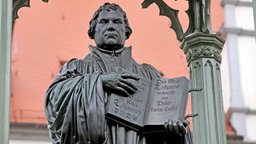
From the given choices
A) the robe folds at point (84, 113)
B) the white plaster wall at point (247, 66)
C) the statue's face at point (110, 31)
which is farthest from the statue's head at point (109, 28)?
the white plaster wall at point (247, 66)

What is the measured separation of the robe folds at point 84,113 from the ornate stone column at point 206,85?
2.25 meters

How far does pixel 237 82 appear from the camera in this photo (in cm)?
3584

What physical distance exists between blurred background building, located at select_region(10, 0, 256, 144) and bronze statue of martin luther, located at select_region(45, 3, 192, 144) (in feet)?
63.5

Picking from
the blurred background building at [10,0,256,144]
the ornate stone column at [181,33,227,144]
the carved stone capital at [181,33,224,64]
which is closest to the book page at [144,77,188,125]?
the ornate stone column at [181,33,227,144]

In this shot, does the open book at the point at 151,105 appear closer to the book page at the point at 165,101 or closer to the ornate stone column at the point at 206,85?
the book page at the point at 165,101

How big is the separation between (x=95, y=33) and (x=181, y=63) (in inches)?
835

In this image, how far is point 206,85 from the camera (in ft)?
47.5

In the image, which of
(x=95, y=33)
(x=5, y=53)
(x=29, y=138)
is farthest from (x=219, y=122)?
(x=29, y=138)

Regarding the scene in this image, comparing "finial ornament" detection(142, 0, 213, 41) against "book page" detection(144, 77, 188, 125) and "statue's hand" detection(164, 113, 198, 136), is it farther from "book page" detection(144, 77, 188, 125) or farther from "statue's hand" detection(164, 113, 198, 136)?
"statue's hand" detection(164, 113, 198, 136)

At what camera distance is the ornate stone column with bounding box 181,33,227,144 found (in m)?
14.2

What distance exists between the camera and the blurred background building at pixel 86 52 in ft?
108

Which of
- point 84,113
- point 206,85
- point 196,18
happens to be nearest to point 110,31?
point 84,113

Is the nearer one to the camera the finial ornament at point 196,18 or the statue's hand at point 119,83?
the statue's hand at point 119,83

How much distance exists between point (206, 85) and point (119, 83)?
3.00 meters
